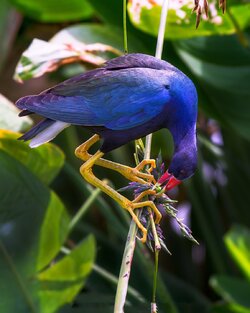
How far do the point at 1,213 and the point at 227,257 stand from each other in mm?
633

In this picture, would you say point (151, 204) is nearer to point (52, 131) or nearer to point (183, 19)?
point (52, 131)

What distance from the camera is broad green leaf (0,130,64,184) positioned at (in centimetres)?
82

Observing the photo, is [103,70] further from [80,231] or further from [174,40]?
[80,231]

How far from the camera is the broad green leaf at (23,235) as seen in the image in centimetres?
85

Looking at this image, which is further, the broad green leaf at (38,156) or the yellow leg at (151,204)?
the broad green leaf at (38,156)

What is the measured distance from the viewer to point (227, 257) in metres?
1.37

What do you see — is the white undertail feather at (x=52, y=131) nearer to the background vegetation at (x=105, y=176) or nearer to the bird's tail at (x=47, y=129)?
the bird's tail at (x=47, y=129)

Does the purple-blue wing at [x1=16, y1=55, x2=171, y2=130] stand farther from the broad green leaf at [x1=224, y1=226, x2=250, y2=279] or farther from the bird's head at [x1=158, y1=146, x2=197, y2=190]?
the broad green leaf at [x1=224, y1=226, x2=250, y2=279]

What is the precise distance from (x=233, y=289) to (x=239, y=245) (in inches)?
2.6

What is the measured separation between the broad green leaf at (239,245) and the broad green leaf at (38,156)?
1.09ft

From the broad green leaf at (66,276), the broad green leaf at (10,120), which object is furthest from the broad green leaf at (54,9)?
the broad green leaf at (66,276)

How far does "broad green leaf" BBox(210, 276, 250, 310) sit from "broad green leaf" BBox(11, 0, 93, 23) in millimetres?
493

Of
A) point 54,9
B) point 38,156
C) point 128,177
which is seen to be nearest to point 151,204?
point 128,177

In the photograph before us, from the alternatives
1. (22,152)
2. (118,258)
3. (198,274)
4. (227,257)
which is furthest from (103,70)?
(198,274)
